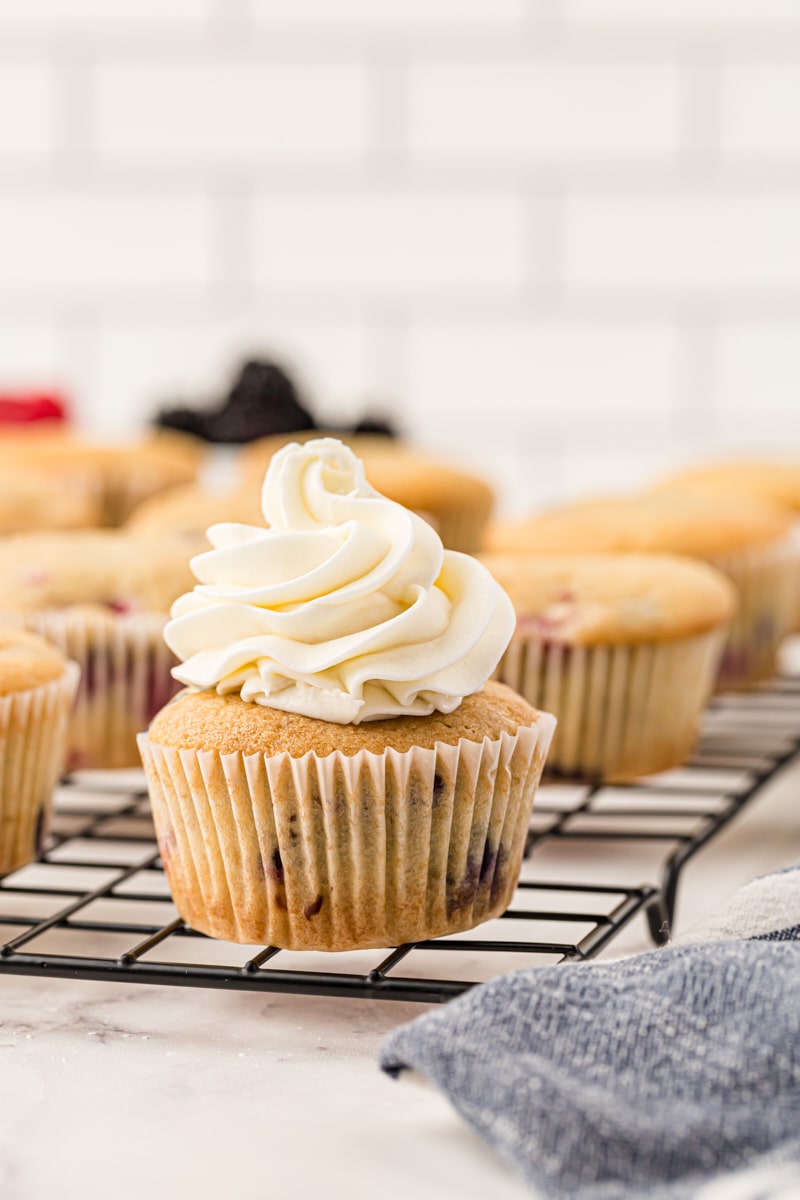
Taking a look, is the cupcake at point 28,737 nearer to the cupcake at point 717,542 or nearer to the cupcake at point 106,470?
the cupcake at point 717,542

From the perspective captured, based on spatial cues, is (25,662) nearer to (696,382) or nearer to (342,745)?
(342,745)

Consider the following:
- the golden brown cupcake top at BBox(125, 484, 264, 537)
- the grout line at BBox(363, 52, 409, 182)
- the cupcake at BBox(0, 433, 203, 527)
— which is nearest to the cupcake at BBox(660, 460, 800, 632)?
the golden brown cupcake top at BBox(125, 484, 264, 537)

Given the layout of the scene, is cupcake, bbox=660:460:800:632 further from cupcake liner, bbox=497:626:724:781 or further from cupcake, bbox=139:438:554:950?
cupcake, bbox=139:438:554:950

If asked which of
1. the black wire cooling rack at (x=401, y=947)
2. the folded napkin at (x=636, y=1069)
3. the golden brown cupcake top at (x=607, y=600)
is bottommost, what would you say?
the black wire cooling rack at (x=401, y=947)

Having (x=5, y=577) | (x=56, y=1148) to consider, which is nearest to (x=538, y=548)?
(x=5, y=577)

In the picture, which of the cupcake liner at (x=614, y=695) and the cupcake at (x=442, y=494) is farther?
the cupcake at (x=442, y=494)

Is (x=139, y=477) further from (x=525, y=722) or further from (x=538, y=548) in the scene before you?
(x=525, y=722)

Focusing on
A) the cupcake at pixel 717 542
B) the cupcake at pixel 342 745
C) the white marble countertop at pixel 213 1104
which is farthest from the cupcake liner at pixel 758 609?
the white marble countertop at pixel 213 1104
